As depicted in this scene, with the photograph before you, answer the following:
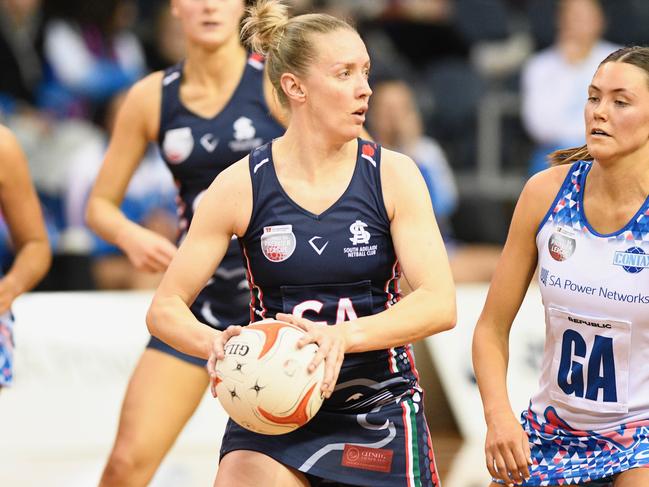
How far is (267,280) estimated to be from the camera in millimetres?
3311

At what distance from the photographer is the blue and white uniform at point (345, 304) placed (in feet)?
10.6

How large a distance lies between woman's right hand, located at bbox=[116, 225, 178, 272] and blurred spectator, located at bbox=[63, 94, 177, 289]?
11.4ft

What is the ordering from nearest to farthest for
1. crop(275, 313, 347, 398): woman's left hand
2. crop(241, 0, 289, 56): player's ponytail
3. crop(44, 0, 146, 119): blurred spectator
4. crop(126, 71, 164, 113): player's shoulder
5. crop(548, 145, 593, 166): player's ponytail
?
crop(275, 313, 347, 398): woman's left hand, crop(241, 0, 289, 56): player's ponytail, crop(548, 145, 593, 166): player's ponytail, crop(126, 71, 164, 113): player's shoulder, crop(44, 0, 146, 119): blurred spectator

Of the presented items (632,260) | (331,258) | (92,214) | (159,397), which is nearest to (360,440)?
(331,258)

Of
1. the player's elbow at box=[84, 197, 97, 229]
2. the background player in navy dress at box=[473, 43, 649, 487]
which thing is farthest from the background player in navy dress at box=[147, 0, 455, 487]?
the player's elbow at box=[84, 197, 97, 229]

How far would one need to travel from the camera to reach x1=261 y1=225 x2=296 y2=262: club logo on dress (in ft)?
10.6

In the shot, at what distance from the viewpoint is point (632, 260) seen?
3.21 m

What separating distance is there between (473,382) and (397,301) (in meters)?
3.46

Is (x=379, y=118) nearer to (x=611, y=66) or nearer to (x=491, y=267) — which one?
(x=491, y=267)

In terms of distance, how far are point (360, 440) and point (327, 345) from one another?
1.44 ft

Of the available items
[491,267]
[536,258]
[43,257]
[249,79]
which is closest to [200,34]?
[249,79]

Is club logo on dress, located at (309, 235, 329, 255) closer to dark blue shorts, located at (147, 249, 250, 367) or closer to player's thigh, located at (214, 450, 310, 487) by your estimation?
player's thigh, located at (214, 450, 310, 487)

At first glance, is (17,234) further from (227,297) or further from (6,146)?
(227,297)

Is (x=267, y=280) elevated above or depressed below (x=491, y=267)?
above
